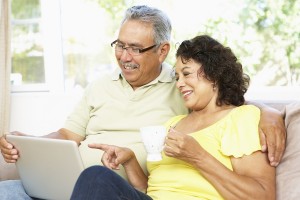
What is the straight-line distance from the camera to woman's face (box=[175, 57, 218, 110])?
1706 mm

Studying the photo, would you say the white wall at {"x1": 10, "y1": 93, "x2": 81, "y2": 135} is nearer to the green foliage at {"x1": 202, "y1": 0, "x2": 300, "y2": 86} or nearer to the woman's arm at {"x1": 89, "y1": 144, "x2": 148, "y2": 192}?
the green foliage at {"x1": 202, "y1": 0, "x2": 300, "y2": 86}

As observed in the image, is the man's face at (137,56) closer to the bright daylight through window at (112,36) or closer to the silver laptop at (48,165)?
the silver laptop at (48,165)

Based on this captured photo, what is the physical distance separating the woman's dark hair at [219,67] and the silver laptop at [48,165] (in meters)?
0.58

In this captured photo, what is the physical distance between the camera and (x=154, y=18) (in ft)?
6.59

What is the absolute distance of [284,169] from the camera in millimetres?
1541

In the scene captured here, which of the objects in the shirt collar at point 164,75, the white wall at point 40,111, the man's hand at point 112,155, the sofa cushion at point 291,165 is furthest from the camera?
the white wall at point 40,111

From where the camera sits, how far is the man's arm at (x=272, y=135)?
1497mm

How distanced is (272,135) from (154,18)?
0.80 m

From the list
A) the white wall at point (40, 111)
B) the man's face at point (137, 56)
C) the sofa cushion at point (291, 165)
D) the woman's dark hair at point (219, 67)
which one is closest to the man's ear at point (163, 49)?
the man's face at point (137, 56)

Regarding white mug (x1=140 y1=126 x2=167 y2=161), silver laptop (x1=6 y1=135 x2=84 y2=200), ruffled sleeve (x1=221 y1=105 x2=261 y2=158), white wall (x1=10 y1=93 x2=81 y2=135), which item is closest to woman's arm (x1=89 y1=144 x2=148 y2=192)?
silver laptop (x1=6 y1=135 x2=84 y2=200)

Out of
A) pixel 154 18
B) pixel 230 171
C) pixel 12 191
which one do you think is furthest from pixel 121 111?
pixel 230 171

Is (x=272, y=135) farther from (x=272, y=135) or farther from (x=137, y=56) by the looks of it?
(x=137, y=56)

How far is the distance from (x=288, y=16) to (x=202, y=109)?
4.97 feet

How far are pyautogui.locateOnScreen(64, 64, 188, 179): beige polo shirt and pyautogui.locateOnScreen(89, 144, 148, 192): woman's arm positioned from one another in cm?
14
